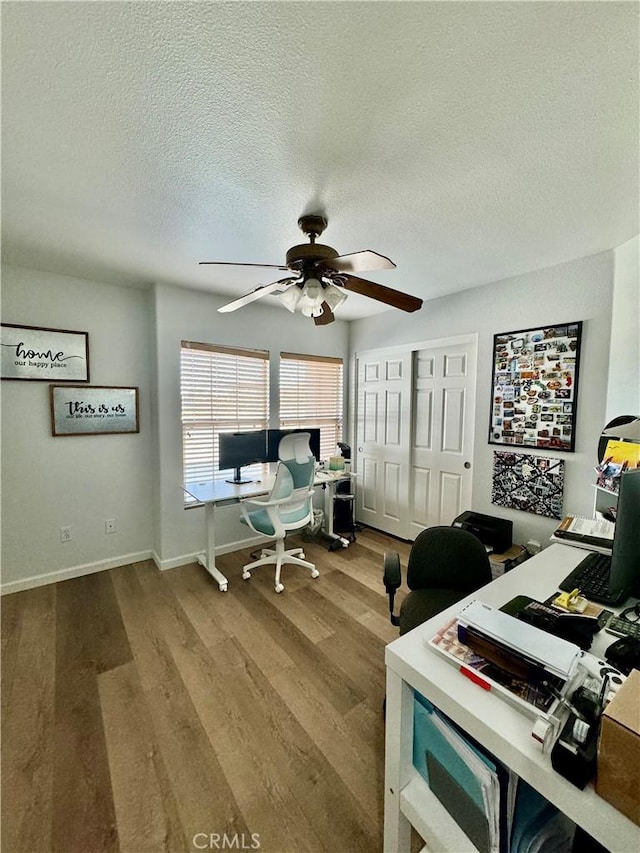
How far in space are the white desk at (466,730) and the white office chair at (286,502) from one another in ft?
5.40

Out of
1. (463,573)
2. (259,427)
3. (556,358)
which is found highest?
(556,358)

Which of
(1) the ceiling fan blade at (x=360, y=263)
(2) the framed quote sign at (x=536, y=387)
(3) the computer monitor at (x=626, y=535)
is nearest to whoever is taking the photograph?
(3) the computer monitor at (x=626, y=535)

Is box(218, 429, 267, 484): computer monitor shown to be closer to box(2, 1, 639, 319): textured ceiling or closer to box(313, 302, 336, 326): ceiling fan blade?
box(313, 302, 336, 326): ceiling fan blade

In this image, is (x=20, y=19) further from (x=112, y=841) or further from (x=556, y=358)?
(x=556, y=358)

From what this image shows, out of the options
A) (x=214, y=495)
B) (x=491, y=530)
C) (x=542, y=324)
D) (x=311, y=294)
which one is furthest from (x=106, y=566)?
(x=542, y=324)

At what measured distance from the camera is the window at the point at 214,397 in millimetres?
3086

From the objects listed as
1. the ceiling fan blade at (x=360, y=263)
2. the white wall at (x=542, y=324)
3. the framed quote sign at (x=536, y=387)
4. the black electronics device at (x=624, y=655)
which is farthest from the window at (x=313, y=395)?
the black electronics device at (x=624, y=655)

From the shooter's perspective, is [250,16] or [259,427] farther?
[259,427]

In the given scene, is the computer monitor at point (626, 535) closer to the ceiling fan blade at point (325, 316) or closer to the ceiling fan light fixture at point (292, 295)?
the ceiling fan light fixture at point (292, 295)

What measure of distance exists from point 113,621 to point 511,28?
341 centimetres

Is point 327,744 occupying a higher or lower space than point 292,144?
lower

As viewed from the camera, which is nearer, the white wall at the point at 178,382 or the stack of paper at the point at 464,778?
the stack of paper at the point at 464,778

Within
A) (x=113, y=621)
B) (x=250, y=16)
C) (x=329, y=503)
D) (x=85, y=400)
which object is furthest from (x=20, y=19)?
(x=329, y=503)

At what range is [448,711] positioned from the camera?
0.81 metres
